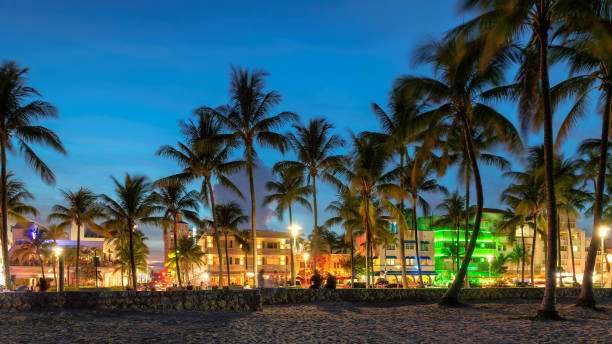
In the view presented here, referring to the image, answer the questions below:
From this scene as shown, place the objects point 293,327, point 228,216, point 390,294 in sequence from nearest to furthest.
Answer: point 293,327, point 390,294, point 228,216

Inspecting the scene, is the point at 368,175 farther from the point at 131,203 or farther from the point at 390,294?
the point at 131,203

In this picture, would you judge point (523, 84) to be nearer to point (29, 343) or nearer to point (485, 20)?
point (485, 20)

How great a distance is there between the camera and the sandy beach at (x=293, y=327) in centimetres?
964

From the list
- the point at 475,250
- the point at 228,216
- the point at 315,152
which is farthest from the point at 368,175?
the point at 475,250

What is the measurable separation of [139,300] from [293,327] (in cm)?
536

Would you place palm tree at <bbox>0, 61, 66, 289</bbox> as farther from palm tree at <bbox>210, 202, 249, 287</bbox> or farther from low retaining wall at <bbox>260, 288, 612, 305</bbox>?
palm tree at <bbox>210, 202, 249, 287</bbox>

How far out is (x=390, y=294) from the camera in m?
20.1

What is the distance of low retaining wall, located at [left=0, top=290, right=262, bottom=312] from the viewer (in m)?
13.5

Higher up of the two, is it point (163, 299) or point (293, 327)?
point (163, 299)

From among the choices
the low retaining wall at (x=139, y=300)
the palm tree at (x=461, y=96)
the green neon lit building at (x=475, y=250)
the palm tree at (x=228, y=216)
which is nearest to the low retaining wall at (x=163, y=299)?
the low retaining wall at (x=139, y=300)

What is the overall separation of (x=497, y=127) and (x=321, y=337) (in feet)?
38.9

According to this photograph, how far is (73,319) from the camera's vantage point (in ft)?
39.3

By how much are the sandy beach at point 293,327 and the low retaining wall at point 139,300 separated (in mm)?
622

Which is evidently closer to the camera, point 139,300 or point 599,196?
point 139,300
